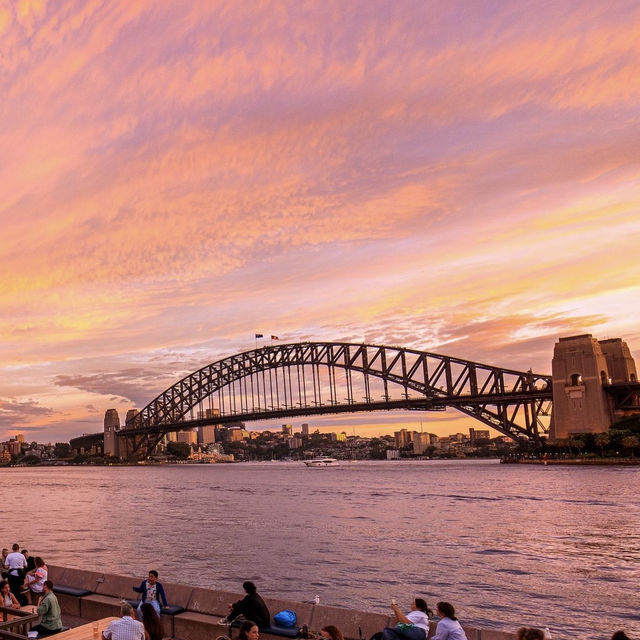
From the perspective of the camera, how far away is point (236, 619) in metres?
10.5

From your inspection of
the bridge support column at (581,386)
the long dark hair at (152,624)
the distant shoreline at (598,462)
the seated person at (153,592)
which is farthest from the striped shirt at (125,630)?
the bridge support column at (581,386)

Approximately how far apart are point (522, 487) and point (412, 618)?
55.9m

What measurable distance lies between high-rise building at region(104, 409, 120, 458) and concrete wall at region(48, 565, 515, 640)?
568ft

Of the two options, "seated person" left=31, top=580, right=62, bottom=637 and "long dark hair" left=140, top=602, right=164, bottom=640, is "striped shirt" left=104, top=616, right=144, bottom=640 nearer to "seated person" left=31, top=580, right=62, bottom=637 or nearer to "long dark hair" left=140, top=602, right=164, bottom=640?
"long dark hair" left=140, top=602, right=164, bottom=640

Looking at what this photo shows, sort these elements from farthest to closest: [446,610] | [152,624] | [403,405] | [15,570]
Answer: [403,405]
[15,570]
[446,610]
[152,624]

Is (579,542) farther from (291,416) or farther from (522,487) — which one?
(291,416)

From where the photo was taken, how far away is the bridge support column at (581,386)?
92500 millimetres

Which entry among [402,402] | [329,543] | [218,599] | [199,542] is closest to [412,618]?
[218,599]

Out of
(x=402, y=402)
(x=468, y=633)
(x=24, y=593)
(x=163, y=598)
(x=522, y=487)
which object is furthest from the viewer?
(x=402, y=402)

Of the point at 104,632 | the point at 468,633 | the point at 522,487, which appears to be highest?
the point at 104,632

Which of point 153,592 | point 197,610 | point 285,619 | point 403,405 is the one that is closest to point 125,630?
point 285,619

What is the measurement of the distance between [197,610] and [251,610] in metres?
1.74

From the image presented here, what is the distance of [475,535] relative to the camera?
103 feet

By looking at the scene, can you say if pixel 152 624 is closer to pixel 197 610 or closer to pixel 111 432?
pixel 197 610
